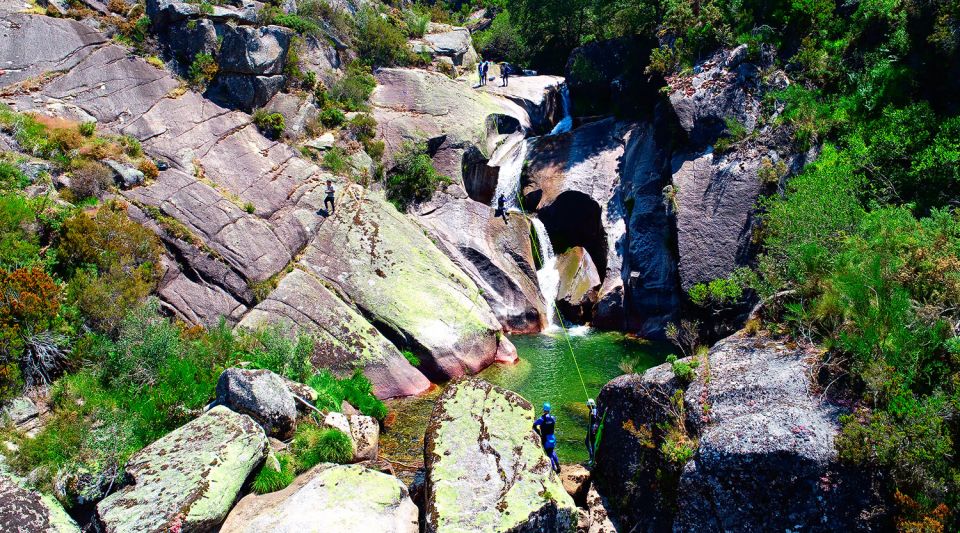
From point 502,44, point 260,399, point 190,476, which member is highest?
point 502,44

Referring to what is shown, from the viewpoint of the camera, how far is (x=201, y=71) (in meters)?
28.2

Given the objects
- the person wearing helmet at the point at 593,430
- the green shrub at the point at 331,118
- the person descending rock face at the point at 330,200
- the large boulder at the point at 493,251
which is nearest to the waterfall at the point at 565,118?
the large boulder at the point at 493,251

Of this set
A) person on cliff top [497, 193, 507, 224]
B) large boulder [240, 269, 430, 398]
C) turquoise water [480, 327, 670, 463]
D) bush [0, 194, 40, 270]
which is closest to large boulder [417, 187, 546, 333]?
person on cliff top [497, 193, 507, 224]

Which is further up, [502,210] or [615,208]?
[615,208]

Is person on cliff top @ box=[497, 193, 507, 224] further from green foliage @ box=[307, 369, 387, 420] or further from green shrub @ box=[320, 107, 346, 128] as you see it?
green foliage @ box=[307, 369, 387, 420]

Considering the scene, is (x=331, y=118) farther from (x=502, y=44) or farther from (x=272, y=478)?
(x=272, y=478)

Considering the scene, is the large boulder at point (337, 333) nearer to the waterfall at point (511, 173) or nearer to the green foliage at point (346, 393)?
the green foliage at point (346, 393)

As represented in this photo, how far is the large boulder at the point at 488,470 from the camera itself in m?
11.4

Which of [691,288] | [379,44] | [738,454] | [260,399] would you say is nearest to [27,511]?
[260,399]

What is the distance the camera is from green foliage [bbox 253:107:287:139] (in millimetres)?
28297

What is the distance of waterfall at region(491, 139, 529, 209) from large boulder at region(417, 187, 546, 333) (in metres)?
2.48

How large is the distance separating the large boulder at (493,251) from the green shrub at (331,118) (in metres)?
6.91

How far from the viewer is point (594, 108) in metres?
38.6

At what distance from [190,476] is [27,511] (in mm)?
2721
